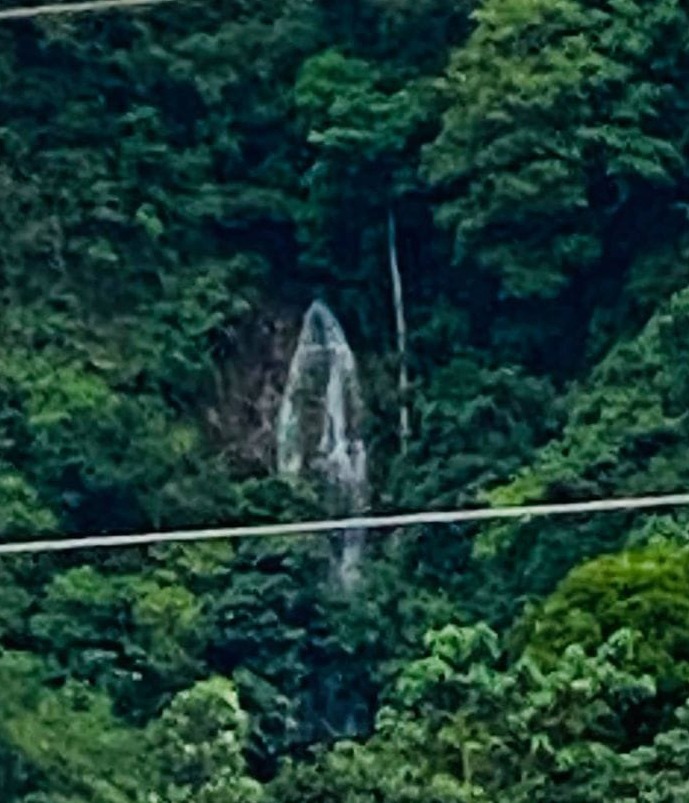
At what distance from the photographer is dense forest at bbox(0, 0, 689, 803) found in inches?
91.2

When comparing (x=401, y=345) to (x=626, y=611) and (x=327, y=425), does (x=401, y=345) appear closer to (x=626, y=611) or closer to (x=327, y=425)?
(x=327, y=425)

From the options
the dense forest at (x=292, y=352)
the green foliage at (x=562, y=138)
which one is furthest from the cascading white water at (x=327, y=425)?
the green foliage at (x=562, y=138)

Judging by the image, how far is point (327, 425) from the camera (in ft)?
8.02

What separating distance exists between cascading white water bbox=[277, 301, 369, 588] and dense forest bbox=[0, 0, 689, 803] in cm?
2

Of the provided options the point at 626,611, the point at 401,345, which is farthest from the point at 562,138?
the point at 626,611

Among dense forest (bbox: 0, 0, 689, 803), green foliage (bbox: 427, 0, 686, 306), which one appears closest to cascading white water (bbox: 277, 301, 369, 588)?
dense forest (bbox: 0, 0, 689, 803)

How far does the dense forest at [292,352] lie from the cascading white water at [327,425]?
0.02m

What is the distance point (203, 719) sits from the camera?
7.70 feet

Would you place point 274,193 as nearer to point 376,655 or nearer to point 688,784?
point 376,655

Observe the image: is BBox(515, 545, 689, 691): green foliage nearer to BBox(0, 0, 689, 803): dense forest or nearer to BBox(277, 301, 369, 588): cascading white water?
BBox(0, 0, 689, 803): dense forest

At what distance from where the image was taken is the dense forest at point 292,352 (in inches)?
91.2

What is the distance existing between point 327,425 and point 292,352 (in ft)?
0.28

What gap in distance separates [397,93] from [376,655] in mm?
506

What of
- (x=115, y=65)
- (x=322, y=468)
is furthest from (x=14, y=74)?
(x=322, y=468)
